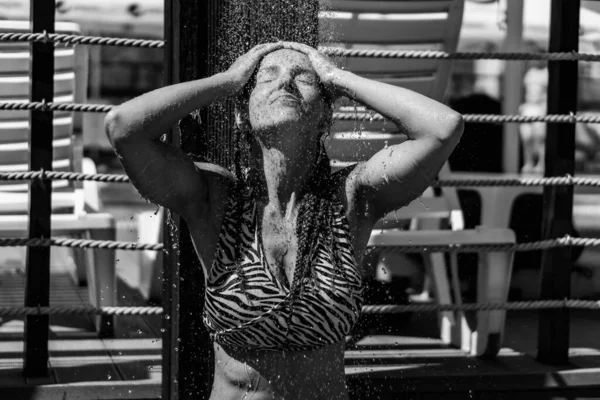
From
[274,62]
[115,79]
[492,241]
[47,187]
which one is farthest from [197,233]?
[115,79]

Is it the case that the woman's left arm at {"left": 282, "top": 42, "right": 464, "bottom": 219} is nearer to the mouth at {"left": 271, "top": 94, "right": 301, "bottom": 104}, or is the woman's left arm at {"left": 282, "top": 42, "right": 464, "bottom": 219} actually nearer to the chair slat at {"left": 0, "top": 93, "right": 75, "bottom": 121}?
the mouth at {"left": 271, "top": 94, "right": 301, "bottom": 104}

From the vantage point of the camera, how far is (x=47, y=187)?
366 cm

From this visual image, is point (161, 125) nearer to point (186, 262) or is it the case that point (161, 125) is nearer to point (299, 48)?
point (299, 48)

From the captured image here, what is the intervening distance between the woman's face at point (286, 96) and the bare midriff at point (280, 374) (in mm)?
584

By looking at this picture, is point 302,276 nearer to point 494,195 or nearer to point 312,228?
point 312,228

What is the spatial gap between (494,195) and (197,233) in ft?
7.78

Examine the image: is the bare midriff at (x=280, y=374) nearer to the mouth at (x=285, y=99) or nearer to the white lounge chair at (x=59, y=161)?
the mouth at (x=285, y=99)

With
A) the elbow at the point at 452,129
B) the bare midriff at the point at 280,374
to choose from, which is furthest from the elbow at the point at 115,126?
the elbow at the point at 452,129

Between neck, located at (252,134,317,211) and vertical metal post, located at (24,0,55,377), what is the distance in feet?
4.51

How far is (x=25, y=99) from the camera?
14.4 ft

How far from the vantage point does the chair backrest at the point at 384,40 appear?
4.25 m

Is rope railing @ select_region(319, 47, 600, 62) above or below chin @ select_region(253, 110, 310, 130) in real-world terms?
above

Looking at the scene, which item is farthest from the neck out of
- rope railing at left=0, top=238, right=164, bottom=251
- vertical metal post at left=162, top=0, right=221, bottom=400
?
rope railing at left=0, top=238, right=164, bottom=251

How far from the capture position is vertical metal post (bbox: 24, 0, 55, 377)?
362cm
